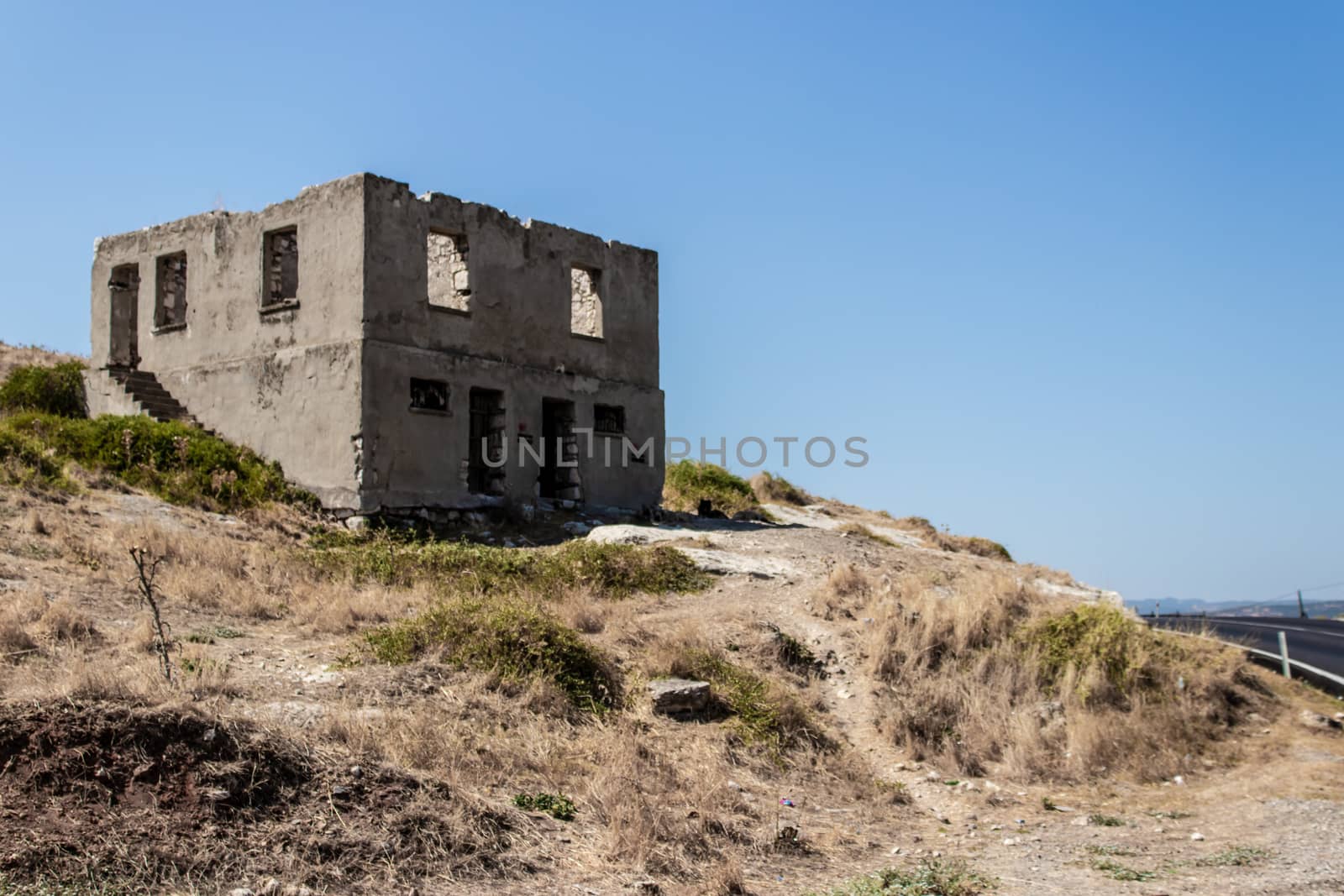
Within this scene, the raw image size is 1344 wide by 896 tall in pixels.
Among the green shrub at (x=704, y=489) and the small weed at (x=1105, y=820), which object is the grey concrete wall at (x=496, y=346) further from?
the small weed at (x=1105, y=820)

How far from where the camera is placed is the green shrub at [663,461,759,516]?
27.3m

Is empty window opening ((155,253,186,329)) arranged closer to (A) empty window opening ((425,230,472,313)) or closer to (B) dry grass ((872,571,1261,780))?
(A) empty window opening ((425,230,472,313))

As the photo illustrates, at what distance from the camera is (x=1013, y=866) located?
8930 millimetres

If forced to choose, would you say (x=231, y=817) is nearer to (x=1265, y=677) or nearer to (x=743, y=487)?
(x=1265, y=677)

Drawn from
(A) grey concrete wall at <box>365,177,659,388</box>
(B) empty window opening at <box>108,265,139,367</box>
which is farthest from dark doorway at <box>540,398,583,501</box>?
(B) empty window opening at <box>108,265,139,367</box>

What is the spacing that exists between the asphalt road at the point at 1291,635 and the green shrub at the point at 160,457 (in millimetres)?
13630

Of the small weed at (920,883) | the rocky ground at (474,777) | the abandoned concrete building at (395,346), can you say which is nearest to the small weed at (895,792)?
the rocky ground at (474,777)

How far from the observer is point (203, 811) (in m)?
6.98

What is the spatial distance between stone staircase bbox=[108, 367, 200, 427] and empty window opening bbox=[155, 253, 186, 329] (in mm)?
1040

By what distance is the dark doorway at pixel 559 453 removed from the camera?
75.1ft

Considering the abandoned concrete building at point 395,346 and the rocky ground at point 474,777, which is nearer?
the rocky ground at point 474,777

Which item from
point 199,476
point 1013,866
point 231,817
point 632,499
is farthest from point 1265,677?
point 199,476

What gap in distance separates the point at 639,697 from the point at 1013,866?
3.90m

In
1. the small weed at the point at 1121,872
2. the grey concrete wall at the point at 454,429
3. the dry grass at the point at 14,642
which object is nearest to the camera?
the small weed at the point at 1121,872
